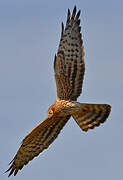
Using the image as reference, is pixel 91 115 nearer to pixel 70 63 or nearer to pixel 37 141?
pixel 70 63

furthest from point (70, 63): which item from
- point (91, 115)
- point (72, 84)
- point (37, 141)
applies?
point (37, 141)

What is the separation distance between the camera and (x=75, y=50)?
37.7 feet

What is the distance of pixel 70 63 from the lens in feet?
37.8

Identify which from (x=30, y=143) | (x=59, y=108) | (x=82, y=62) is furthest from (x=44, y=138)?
(x=82, y=62)

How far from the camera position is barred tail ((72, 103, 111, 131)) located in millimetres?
11305

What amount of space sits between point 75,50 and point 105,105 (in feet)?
4.42

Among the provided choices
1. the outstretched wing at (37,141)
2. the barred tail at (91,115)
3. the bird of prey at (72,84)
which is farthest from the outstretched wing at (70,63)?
the outstretched wing at (37,141)

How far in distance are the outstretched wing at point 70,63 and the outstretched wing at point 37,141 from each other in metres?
0.77

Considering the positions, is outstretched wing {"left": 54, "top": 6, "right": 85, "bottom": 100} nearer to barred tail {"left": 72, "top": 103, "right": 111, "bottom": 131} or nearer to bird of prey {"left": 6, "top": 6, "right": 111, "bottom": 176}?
bird of prey {"left": 6, "top": 6, "right": 111, "bottom": 176}

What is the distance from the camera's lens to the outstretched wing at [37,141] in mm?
11945

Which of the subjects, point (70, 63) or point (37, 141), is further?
point (37, 141)

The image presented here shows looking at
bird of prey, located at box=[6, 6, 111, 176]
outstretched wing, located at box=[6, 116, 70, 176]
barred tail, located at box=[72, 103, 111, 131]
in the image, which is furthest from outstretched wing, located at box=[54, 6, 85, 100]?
outstretched wing, located at box=[6, 116, 70, 176]

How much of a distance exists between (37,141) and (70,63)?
6.63 feet

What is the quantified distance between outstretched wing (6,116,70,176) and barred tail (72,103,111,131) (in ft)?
1.52
